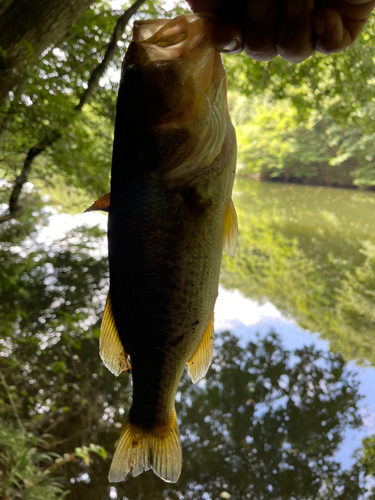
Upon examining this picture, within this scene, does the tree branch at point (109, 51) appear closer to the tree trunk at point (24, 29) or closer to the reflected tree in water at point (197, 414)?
the tree trunk at point (24, 29)

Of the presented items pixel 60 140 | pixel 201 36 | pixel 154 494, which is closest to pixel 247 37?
pixel 201 36

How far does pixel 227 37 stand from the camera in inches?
47.4

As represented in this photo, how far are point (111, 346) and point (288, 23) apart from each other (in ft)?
4.91

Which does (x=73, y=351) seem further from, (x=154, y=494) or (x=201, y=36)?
(x=201, y=36)

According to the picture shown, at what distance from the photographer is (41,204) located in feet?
41.3

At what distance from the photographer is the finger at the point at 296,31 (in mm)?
1326

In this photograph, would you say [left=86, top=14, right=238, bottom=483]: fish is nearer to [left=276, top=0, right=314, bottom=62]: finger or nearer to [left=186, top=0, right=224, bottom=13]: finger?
[left=186, top=0, right=224, bottom=13]: finger

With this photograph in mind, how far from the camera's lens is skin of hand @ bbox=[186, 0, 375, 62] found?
127 centimetres

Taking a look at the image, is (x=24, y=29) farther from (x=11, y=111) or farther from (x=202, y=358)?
(x=202, y=358)

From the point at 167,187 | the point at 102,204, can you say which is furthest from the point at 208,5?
the point at 102,204

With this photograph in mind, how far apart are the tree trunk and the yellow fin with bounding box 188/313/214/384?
2923 millimetres

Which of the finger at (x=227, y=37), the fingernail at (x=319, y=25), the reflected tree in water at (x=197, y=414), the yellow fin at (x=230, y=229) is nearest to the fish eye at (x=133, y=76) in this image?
the finger at (x=227, y=37)

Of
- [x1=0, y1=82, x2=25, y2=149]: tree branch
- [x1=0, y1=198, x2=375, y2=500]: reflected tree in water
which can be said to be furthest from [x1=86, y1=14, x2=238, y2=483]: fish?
[x1=0, y1=82, x2=25, y2=149]: tree branch

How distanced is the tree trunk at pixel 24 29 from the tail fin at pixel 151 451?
3.10m
